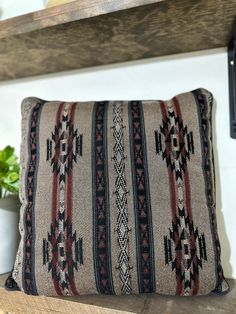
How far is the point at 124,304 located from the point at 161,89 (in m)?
0.53

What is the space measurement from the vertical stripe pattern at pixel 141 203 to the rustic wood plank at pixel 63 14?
20 cm

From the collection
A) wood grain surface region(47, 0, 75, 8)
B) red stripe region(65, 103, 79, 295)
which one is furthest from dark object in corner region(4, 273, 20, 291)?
wood grain surface region(47, 0, 75, 8)

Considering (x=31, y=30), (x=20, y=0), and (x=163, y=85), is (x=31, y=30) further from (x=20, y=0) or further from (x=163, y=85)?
(x=163, y=85)

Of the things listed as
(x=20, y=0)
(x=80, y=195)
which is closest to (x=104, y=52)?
(x=20, y=0)

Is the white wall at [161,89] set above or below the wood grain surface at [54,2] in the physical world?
below

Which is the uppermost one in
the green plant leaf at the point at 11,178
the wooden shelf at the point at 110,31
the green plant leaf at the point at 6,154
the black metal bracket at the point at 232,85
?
the wooden shelf at the point at 110,31

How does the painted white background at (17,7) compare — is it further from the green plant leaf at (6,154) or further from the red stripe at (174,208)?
the red stripe at (174,208)

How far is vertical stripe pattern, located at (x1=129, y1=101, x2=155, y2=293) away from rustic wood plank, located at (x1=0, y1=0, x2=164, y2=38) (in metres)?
0.20

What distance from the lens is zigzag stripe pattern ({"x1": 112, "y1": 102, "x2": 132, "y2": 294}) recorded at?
522mm

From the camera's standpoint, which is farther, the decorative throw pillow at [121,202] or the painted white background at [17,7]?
the painted white background at [17,7]

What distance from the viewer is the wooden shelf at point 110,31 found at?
0.54 meters

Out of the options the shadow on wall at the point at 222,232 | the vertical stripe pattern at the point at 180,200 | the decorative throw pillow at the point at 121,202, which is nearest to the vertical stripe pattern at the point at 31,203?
the decorative throw pillow at the point at 121,202

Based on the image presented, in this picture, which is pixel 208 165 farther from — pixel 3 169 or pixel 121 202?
pixel 3 169

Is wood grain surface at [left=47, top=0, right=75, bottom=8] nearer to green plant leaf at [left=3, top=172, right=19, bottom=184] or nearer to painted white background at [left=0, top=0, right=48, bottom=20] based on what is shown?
painted white background at [left=0, top=0, right=48, bottom=20]
